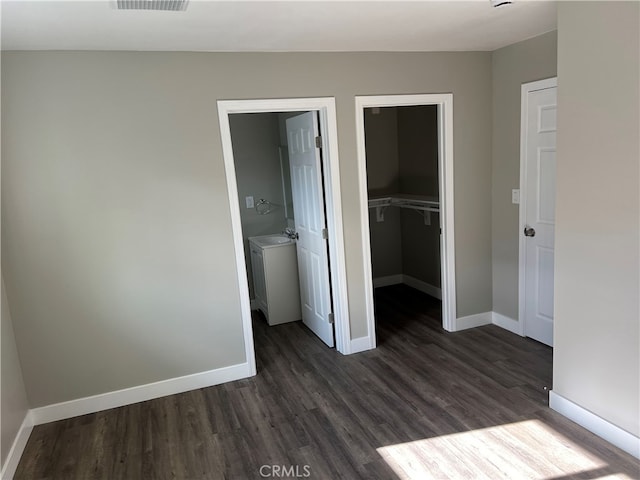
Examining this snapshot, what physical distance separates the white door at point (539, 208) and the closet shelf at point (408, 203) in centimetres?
113

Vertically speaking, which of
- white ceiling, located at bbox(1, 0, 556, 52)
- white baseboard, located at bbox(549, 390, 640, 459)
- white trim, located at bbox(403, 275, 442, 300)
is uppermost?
white ceiling, located at bbox(1, 0, 556, 52)

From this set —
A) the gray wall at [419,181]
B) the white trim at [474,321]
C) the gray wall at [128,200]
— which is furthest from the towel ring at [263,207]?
the white trim at [474,321]

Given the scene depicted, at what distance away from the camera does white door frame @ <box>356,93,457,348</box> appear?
11.5 feet

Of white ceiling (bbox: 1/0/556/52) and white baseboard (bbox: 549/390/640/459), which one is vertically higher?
white ceiling (bbox: 1/0/556/52)

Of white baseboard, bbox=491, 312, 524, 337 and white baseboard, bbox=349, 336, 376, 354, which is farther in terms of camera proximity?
white baseboard, bbox=491, 312, 524, 337

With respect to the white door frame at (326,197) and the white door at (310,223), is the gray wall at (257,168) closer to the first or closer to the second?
the white door at (310,223)

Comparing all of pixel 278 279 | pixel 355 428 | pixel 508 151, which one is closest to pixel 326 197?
pixel 278 279

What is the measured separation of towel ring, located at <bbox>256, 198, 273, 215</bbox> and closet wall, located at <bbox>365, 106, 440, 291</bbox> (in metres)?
1.24

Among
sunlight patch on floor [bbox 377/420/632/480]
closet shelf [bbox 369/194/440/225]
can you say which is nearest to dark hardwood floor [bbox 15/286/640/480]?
sunlight patch on floor [bbox 377/420/632/480]

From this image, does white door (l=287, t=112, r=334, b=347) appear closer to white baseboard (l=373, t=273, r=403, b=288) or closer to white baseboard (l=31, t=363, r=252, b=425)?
white baseboard (l=31, t=363, r=252, b=425)

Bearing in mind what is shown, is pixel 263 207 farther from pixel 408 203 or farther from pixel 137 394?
pixel 137 394

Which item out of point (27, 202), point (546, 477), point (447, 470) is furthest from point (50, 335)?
point (546, 477)

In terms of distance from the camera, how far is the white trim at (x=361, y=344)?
377 cm

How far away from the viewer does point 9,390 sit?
8.71 ft
